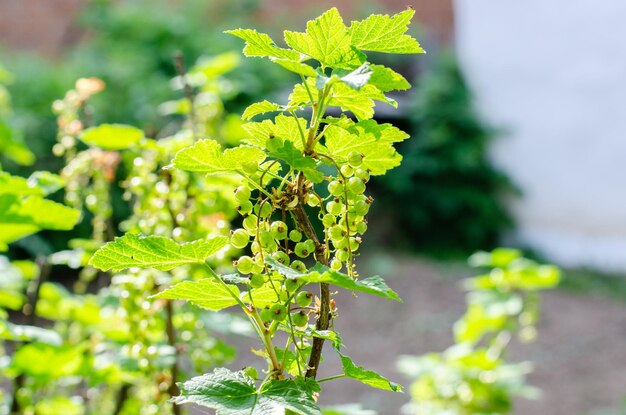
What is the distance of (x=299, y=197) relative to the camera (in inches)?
19.6

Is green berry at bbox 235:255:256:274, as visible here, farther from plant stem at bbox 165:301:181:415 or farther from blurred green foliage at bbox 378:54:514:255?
blurred green foliage at bbox 378:54:514:255

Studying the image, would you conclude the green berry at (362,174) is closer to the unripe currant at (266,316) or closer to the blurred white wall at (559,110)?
the unripe currant at (266,316)

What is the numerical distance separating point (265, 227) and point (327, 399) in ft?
10.0

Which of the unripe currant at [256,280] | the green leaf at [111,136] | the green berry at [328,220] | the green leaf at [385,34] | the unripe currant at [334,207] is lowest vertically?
the unripe currant at [256,280]

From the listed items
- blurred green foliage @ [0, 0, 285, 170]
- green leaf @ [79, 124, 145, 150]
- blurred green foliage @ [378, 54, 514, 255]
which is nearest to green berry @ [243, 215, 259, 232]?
green leaf @ [79, 124, 145, 150]

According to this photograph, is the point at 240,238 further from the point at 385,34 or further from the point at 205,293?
the point at 385,34

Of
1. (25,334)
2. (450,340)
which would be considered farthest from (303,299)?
(450,340)

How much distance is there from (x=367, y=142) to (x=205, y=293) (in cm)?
14

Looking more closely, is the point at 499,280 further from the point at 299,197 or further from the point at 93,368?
the point at 299,197

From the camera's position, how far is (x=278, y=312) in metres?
0.50

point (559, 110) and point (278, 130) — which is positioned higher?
point (559, 110)

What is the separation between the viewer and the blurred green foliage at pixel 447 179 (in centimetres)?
570

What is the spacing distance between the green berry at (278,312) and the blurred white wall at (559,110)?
16.4ft

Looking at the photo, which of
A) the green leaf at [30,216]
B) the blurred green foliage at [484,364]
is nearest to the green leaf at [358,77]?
the green leaf at [30,216]
